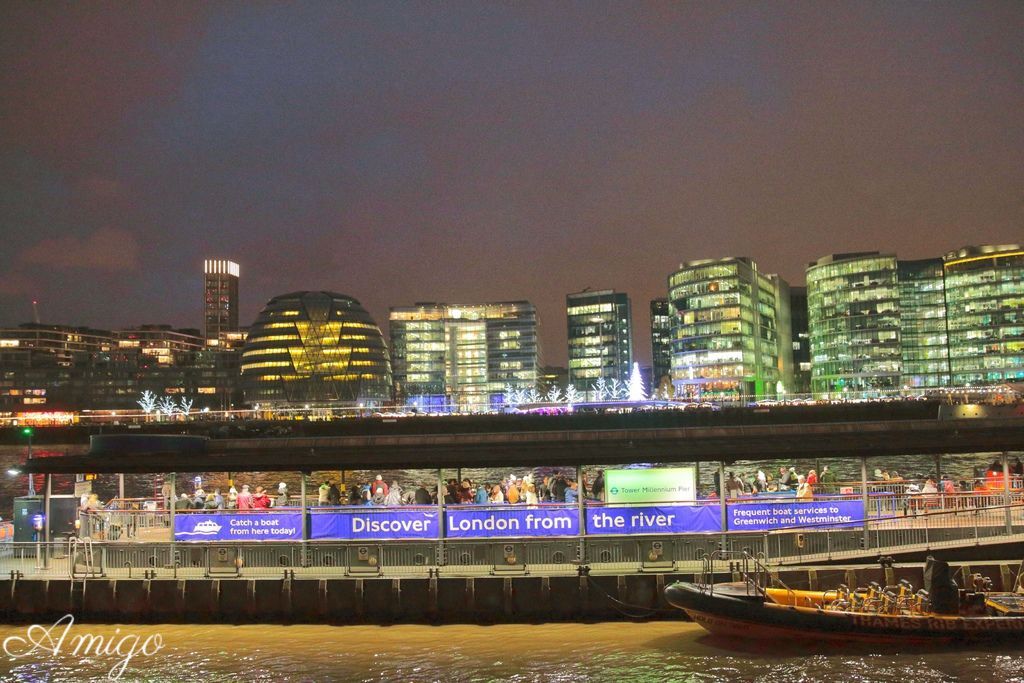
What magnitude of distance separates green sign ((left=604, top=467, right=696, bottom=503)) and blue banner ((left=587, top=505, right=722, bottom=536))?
0.28m

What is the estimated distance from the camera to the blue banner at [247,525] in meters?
24.7

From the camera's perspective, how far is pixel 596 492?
85.9ft

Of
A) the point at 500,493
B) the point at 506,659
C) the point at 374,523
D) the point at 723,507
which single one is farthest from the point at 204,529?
the point at 723,507

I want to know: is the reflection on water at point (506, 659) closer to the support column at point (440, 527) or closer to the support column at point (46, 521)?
the support column at point (440, 527)

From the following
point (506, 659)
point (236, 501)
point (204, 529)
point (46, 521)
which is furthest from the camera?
point (236, 501)

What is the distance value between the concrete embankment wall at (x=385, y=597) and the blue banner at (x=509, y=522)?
1.57 metres

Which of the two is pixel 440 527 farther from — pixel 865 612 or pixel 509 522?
pixel 865 612

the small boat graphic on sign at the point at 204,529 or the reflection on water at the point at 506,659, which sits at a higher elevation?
the small boat graphic on sign at the point at 204,529

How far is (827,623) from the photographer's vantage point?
67.2 ft

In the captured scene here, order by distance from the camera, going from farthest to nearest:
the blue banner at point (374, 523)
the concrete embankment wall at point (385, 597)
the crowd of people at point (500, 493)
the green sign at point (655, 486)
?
1. the crowd of people at point (500, 493)
2. the blue banner at point (374, 523)
3. the green sign at point (655, 486)
4. the concrete embankment wall at point (385, 597)

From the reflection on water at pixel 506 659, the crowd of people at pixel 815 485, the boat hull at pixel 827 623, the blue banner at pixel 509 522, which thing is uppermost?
the crowd of people at pixel 815 485

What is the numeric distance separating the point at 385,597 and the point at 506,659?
4013mm

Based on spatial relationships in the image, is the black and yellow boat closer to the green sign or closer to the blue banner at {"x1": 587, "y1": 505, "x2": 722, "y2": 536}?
the blue banner at {"x1": 587, "y1": 505, "x2": 722, "y2": 536}

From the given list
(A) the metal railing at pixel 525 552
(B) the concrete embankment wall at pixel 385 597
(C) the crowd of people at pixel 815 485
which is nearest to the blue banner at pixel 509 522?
(A) the metal railing at pixel 525 552
